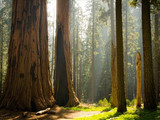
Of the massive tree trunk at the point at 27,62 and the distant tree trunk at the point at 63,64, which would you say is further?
the distant tree trunk at the point at 63,64

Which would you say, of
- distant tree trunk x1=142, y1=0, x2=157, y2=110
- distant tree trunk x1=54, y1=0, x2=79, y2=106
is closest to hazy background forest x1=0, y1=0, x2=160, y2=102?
distant tree trunk x1=54, y1=0, x2=79, y2=106

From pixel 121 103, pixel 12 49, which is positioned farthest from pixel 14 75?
pixel 121 103

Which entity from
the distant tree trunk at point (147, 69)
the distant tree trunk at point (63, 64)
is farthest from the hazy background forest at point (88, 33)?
the distant tree trunk at point (147, 69)

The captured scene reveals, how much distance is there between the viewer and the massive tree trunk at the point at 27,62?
22.5 feet

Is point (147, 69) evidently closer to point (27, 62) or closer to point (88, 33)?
point (27, 62)

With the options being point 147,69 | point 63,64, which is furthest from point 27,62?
point 147,69

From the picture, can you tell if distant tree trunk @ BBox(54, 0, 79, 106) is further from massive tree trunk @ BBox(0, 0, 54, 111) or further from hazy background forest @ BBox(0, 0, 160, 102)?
hazy background forest @ BBox(0, 0, 160, 102)

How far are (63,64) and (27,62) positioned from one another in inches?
141

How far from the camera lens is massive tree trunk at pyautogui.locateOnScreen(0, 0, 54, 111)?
270 inches

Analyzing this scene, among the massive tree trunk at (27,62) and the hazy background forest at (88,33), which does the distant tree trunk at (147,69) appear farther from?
the hazy background forest at (88,33)

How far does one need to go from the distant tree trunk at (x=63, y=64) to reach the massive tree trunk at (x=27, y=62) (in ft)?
7.61

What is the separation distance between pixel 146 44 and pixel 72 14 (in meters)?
21.8

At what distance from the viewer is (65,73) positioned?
1057 centimetres

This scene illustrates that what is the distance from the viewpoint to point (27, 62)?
7.29 meters
